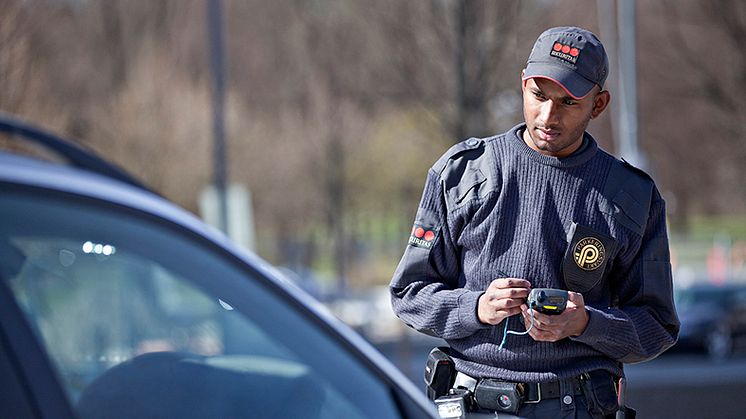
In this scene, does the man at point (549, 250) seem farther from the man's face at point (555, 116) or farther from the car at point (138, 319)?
the car at point (138, 319)

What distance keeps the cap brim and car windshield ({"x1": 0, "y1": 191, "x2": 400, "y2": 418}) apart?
3.82ft

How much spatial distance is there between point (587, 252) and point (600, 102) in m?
0.47

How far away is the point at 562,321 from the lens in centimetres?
288

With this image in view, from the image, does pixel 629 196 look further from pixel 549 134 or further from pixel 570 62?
pixel 570 62

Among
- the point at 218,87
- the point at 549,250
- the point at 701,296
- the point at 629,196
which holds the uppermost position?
→ the point at 218,87

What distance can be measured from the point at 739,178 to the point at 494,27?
13.0 meters

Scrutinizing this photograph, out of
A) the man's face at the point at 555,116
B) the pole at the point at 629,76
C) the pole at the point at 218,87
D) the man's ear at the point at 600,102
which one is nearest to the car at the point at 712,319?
the pole at the point at 629,76

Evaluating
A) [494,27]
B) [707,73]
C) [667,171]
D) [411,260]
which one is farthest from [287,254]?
[411,260]

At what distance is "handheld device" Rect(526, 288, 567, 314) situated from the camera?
9.37ft

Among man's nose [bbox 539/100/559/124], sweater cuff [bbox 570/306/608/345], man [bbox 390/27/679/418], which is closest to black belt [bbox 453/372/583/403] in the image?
man [bbox 390/27/679/418]

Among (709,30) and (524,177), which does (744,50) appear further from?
(524,177)

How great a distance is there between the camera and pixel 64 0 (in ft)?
46.8

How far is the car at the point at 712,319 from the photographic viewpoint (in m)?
21.0

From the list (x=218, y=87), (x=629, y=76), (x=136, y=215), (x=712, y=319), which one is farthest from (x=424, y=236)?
(x=712, y=319)
